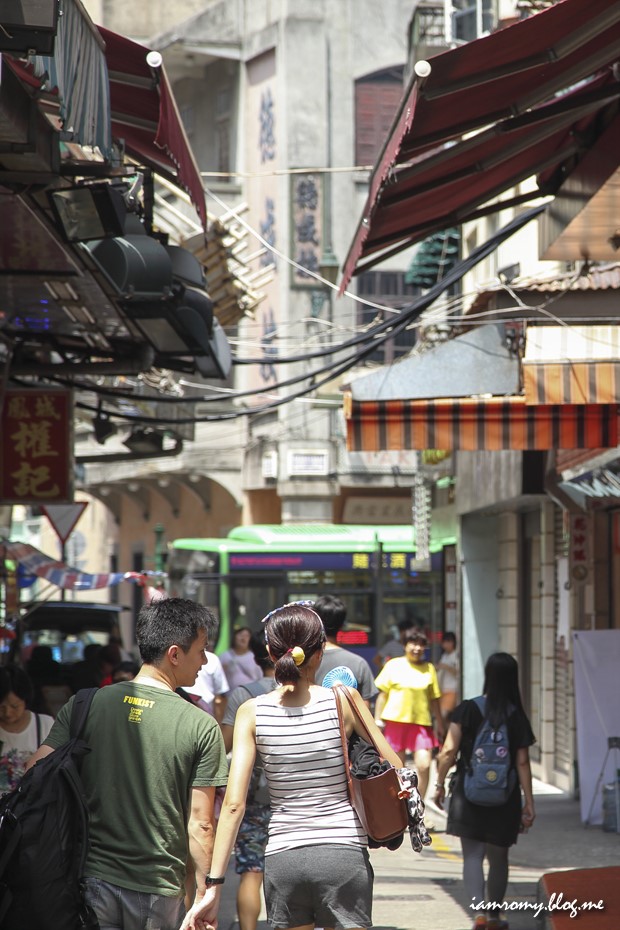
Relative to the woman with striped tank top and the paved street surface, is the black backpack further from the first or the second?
the paved street surface

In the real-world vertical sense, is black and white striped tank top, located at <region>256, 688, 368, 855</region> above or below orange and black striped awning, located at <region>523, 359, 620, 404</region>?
below

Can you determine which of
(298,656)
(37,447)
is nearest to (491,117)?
(298,656)

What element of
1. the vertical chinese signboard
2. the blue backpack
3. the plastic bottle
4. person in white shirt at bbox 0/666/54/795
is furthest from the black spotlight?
the vertical chinese signboard

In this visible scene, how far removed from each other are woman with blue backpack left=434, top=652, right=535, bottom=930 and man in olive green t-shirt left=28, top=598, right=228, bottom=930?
350 centimetres

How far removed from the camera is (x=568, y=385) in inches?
393

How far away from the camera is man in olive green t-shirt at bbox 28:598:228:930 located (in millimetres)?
4766

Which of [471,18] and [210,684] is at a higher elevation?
[471,18]

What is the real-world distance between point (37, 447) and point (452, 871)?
473 centimetres

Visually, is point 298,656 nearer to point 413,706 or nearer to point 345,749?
point 345,749

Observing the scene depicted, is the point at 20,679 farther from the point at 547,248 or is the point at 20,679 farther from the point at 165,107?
the point at 547,248

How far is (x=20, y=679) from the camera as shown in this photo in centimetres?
753

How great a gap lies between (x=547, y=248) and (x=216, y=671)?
3.90 m

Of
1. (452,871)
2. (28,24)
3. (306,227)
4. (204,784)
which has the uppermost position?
(306,227)

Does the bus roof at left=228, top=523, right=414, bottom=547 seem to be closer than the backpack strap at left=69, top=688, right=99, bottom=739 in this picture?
No
